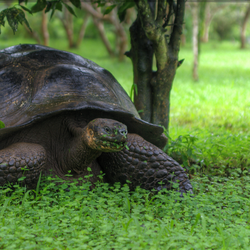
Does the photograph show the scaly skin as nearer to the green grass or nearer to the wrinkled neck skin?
the wrinkled neck skin

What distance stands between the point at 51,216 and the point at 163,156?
101cm

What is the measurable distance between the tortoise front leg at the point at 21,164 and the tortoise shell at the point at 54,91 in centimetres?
18

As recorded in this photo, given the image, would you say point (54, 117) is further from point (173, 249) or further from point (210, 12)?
point (210, 12)

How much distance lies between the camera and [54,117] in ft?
7.72

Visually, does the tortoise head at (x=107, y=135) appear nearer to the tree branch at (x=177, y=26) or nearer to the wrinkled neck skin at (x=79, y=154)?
the wrinkled neck skin at (x=79, y=154)

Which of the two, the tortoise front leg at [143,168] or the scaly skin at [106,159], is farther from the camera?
the tortoise front leg at [143,168]

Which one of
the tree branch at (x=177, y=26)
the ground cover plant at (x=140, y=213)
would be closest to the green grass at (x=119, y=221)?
the ground cover plant at (x=140, y=213)

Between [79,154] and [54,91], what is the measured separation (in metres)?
0.54

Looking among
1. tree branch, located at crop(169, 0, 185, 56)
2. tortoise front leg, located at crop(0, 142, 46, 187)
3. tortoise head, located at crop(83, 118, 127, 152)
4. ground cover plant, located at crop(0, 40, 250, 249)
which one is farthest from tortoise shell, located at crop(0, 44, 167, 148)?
tree branch, located at crop(169, 0, 185, 56)

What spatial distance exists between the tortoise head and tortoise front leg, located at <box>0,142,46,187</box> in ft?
1.46

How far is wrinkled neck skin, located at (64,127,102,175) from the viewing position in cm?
212

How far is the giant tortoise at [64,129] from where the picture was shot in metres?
2.16

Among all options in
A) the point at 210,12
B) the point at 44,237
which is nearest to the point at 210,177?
the point at 44,237

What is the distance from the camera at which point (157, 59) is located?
3.15 metres
